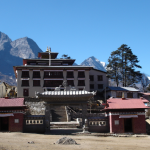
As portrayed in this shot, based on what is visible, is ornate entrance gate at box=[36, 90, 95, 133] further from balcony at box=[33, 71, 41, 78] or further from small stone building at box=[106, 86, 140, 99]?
small stone building at box=[106, 86, 140, 99]

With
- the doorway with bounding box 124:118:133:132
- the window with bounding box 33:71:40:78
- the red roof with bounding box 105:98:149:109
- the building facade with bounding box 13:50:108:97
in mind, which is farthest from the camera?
the window with bounding box 33:71:40:78

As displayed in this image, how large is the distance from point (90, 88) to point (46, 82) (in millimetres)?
13042

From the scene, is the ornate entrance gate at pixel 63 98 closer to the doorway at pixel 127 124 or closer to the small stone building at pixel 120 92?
the doorway at pixel 127 124

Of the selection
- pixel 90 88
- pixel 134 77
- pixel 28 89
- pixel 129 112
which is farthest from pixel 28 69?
pixel 129 112

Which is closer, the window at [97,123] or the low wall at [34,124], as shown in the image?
the low wall at [34,124]

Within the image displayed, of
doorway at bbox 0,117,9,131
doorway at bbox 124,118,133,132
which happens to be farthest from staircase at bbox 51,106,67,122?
doorway at bbox 124,118,133,132

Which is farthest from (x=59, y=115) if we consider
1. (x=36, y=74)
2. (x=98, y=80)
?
(x=98, y=80)

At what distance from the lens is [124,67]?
74.1 m

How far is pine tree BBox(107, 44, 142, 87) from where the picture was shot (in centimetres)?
7369

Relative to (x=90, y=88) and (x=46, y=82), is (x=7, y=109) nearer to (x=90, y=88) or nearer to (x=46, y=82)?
(x=46, y=82)

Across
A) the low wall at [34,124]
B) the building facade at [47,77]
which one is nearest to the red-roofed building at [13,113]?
the low wall at [34,124]

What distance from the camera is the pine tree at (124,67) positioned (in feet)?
242

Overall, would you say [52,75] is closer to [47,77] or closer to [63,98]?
[47,77]

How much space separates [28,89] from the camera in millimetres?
61344
